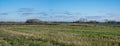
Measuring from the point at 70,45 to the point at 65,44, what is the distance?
51cm

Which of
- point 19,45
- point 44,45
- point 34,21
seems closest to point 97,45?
point 44,45

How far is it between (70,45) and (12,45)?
145 inches

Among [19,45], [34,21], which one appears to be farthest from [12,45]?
[34,21]

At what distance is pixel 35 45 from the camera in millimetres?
16625

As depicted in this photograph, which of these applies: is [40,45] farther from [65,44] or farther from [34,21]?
[34,21]

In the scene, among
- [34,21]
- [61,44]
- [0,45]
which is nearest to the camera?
[0,45]

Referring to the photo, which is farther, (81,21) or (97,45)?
(81,21)

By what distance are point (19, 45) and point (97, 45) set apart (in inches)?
194

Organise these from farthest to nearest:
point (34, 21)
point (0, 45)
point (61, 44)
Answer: point (34, 21), point (61, 44), point (0, 45)

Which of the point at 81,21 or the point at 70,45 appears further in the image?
the point at 81,21

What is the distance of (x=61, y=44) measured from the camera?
57.6ft

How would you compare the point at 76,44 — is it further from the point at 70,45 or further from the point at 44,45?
the point at 44,45

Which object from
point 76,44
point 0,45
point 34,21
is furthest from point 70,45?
point 34,21

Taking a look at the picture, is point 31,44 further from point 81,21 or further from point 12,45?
point 81,21
